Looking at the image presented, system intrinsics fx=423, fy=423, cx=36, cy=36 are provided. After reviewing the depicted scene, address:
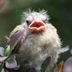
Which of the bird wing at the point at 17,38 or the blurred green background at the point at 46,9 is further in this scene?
the blurred green background at the point at 46,9

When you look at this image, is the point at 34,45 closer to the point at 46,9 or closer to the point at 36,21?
the point at 36,21

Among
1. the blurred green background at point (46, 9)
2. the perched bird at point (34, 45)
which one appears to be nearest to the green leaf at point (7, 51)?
the perched bird at point (34, 45)

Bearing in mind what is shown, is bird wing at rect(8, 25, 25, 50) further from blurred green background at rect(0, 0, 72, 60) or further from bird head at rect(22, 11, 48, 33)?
blurred green background at rect(0, 0, 72, 60)

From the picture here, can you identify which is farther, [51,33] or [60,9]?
[60,9]

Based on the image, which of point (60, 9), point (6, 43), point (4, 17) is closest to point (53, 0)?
point (60, 9)

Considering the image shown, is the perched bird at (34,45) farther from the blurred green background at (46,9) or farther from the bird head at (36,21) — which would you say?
the blurred green background at (46,9)

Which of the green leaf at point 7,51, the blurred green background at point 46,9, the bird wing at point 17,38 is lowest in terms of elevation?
the blurred green background at point 46,9

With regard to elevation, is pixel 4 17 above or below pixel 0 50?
below

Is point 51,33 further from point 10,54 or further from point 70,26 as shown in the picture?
point 70,26

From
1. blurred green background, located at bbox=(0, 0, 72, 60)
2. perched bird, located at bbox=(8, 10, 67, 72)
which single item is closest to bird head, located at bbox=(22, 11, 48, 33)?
perched bird, located at bbox=(8, 10, 67, 72)
